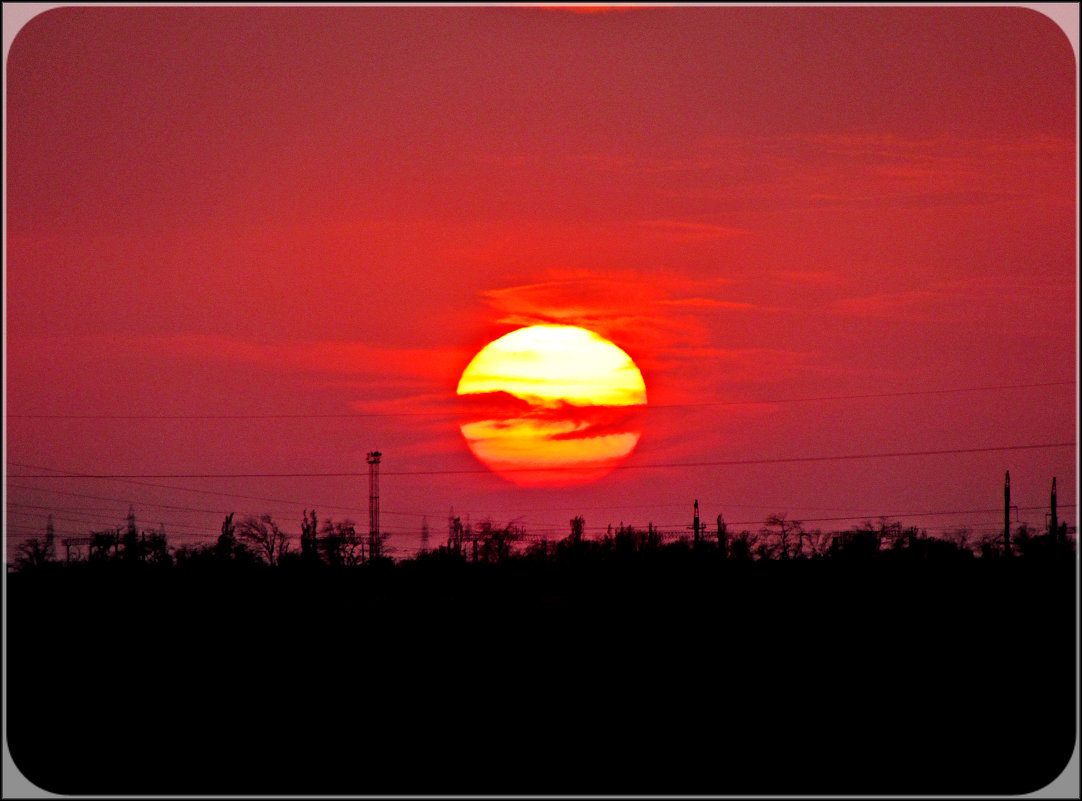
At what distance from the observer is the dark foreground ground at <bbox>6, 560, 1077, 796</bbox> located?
2050cm

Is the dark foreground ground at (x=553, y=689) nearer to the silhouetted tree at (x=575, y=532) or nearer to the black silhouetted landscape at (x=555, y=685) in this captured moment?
the black silhouetted landscape at (x=555, y=685)

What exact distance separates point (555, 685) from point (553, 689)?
1.29 ft

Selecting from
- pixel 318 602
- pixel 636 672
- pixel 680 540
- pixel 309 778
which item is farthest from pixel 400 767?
pixel 680 540

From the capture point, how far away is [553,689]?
87.1 ft

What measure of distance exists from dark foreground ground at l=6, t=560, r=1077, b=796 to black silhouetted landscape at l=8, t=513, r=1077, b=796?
86mm

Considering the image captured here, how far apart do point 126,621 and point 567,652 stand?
44.6 feet

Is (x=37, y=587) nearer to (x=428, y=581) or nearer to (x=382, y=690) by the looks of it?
(x=428, y=581)

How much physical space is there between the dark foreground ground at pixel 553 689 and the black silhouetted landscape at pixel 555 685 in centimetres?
9

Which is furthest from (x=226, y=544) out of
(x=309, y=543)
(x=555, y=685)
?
(x=555, y=685)

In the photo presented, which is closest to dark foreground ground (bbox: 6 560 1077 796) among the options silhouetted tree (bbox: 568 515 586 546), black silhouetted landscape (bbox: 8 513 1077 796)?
black silhouetted landscape (bbox: 8 513 1077 796)

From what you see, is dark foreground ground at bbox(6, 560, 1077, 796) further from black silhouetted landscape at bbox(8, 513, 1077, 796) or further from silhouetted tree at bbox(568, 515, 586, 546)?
silhouetted tree at bbox(568, 515, 586, 546)

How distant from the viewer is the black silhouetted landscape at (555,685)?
20562mm

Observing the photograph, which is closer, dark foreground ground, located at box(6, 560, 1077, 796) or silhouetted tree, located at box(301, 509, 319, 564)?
dark foreground ground, located at box(6, 560, 1077, 796)

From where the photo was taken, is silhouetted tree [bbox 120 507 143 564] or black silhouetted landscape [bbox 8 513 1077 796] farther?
silhouetted tree [bbox 120 507 143 564]
